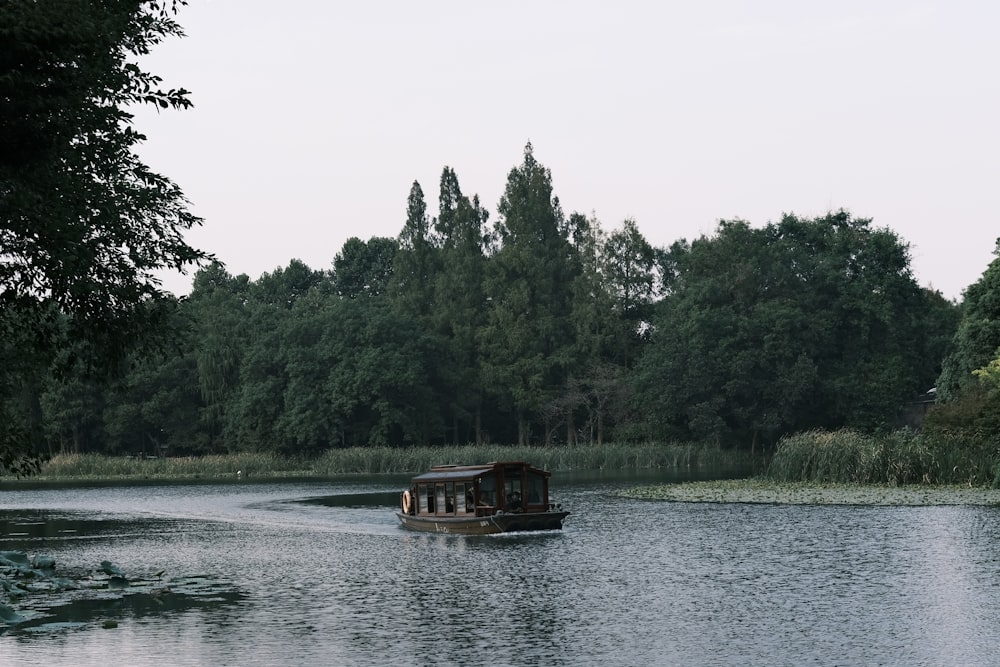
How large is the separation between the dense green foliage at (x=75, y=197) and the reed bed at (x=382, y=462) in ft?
230

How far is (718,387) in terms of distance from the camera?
114062 millimetres

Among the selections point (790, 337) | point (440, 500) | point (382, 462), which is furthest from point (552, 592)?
point (790, 337)

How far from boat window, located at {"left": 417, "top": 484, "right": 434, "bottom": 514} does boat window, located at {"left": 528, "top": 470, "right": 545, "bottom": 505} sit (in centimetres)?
447

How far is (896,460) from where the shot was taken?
60.8 m

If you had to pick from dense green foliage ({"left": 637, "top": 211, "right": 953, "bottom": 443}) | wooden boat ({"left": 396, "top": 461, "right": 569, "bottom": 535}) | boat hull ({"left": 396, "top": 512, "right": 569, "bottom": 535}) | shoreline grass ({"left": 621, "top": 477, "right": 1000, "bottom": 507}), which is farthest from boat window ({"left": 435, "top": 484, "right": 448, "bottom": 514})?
dense green foliage ({"left": 637, "top": 211, "right": 953, "bottom": 443})

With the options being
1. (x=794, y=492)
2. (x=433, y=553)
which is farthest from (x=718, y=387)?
(x=433, y=553)

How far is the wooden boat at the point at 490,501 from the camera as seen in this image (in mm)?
47750

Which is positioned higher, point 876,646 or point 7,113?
point 7,113

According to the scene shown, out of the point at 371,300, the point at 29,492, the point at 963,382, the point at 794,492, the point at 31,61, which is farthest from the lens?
the point at 371,300

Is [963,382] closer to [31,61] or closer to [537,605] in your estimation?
[537,605]

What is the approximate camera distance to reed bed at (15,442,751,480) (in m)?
98.2

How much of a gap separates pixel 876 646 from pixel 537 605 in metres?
9.05

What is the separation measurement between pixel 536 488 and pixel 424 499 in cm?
513

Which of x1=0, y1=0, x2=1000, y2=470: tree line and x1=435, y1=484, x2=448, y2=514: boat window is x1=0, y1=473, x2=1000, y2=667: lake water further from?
x1=0, y1=0, x2=1000, y2=470: tree line
